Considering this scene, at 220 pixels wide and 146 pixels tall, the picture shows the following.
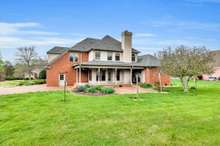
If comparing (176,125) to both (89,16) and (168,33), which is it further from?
(168,33)

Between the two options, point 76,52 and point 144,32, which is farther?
point 144,32

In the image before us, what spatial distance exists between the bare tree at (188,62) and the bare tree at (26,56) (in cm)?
3692

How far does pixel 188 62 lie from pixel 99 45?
12.7 metres

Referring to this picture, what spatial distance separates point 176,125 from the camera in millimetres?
6855

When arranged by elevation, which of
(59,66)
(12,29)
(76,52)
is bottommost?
(59,66)

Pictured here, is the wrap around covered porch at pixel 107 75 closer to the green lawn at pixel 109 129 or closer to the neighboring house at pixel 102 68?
the neighboring house at pixel 102 68

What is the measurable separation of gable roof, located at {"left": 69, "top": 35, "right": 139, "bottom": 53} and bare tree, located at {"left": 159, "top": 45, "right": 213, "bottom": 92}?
368 inches

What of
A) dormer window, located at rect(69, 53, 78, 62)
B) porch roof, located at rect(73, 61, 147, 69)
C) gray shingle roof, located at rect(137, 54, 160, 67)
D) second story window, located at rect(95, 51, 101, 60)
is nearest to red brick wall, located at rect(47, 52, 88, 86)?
dormer window, located at rect(69, 53, 78, 62)

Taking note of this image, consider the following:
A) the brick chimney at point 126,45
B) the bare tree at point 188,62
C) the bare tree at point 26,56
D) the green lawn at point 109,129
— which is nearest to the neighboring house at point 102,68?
the brick chimney at point 126,45

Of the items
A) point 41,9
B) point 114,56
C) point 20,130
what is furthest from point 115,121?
point 114,56

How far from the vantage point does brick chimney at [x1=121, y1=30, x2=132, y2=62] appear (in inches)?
1034

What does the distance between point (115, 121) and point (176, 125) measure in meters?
2.38

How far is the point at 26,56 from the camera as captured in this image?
148ft

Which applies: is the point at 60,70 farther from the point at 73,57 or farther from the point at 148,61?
the point at 148,61
